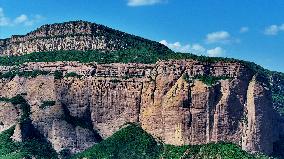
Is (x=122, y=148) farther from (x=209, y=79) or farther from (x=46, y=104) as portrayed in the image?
(x=209, y=79)

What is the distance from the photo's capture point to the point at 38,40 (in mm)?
161000

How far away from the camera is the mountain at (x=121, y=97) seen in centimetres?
13162

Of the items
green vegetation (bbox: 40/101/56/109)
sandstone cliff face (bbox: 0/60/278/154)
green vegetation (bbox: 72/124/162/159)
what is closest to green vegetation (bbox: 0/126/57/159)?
sandstone cliff face (bbox: 0/60/278/154)

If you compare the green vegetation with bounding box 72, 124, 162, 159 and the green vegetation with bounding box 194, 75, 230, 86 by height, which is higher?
the green vegetation with bounding box 194, 75, 230, 86

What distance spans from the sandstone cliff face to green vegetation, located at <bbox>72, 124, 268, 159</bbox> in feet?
4.66

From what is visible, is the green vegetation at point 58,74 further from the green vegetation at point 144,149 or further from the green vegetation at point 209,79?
the green vegetation at point 209,79

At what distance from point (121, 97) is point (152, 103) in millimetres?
6272

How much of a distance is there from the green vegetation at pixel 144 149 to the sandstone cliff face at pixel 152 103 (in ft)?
4.66

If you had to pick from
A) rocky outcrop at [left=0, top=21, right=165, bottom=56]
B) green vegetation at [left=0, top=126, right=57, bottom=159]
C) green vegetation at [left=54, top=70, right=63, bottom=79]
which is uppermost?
rocky outcrop at [left=0, top=21, right=165, bottom=56]

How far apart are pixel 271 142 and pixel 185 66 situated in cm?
1875

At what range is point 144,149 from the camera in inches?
5325

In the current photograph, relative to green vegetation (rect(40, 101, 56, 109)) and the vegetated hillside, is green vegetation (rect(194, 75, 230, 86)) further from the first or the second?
green vegetation (rect(40, 101, 56, 109))

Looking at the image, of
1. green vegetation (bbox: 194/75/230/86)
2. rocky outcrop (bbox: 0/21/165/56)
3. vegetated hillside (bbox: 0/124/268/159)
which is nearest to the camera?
vegetated hillside (bbox: 0/124/268/159)

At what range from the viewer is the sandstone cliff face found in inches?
5167
